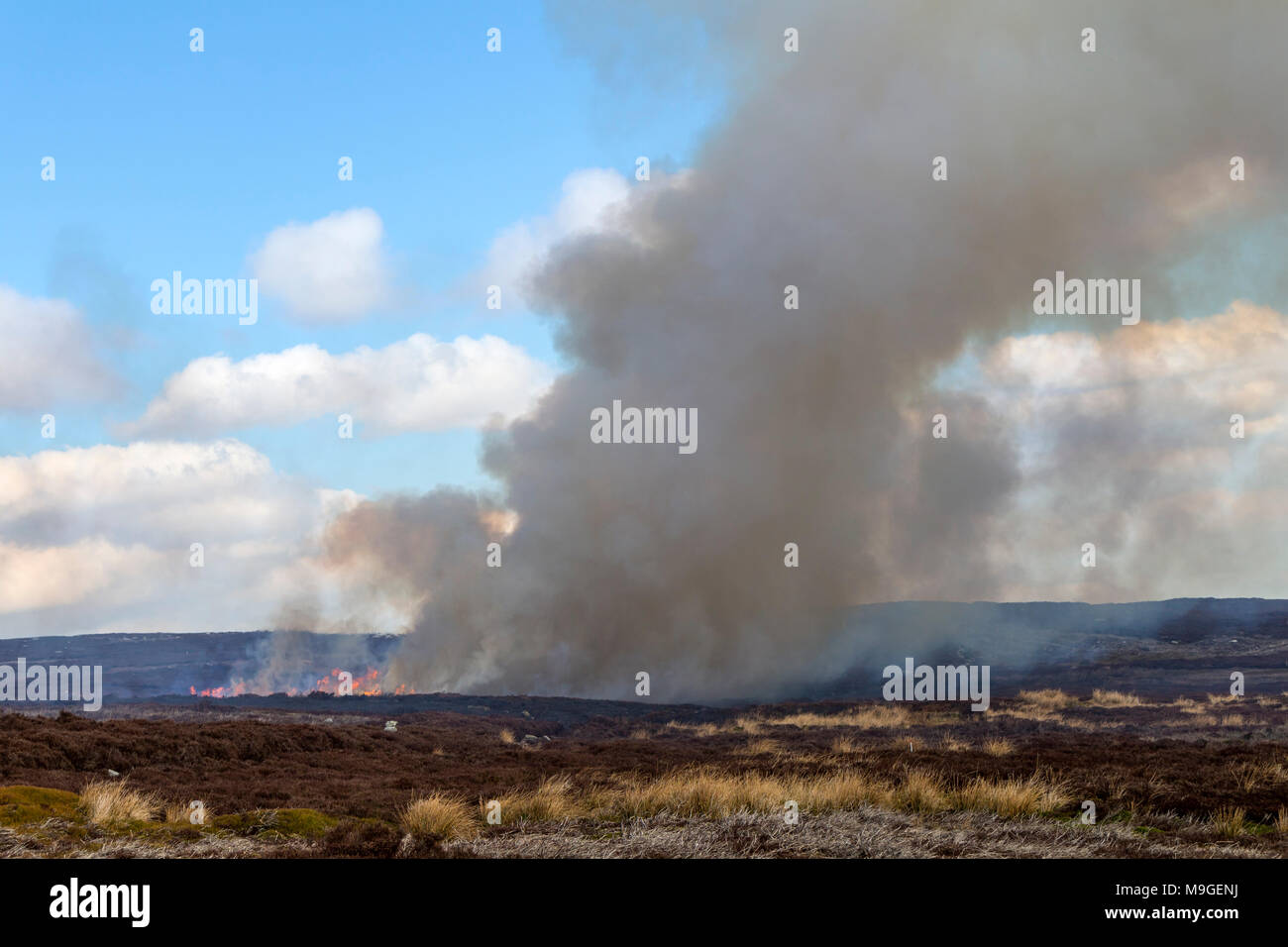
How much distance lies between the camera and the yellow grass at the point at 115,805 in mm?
14945

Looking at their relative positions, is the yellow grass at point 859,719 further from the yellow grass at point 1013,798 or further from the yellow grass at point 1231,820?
the yellow grass at point 1231,820

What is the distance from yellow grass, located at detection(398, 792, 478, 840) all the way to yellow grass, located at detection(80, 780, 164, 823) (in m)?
4.29

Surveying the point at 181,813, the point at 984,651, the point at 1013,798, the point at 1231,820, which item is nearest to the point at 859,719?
the point at 1013,798

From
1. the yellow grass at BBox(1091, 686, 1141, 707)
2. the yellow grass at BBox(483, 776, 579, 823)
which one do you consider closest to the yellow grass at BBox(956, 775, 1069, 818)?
the yellow grass at BBox(483, 776, 579, 823)

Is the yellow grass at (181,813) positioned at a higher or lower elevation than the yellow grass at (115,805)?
lower

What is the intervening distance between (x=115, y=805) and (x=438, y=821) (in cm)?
545

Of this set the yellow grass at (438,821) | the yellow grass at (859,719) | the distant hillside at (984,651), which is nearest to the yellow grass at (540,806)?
the yellow grass at (438,821)

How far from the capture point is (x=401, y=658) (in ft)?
282

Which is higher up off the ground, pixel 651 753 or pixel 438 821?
pixel 438 821

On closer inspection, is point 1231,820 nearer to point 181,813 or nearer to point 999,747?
point 999,747

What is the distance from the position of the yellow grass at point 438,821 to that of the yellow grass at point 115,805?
14.1 feet

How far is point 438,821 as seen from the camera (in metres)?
14.7

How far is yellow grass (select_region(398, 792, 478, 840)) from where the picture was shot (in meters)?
14.4
